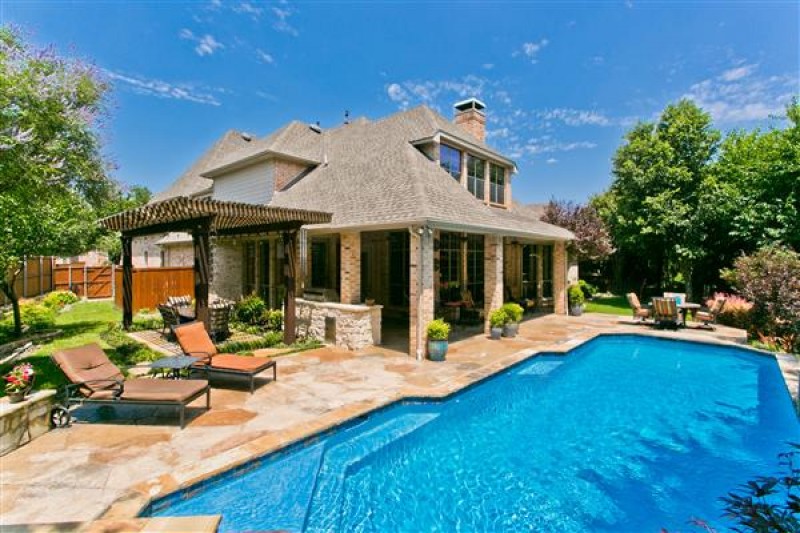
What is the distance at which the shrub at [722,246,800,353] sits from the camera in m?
12.6

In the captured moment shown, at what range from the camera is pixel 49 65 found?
1145 cm

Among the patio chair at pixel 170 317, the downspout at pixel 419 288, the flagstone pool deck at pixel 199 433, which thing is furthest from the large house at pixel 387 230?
the patio chair at pixel 170 317

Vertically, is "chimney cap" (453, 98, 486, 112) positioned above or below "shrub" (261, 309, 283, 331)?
above

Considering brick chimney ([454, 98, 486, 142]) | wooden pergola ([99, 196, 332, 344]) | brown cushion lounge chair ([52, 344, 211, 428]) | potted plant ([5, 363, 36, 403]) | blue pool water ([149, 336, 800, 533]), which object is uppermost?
brick chimney ([454, 98, 486, 142])

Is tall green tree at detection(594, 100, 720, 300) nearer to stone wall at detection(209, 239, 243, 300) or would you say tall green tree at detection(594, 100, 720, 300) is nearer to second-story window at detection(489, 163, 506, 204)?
second-story window at detection(489, 163, 506, 204)

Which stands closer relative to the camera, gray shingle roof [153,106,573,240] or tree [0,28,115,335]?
tree [0,28,115,335]

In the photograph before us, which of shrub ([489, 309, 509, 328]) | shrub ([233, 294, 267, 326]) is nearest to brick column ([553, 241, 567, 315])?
shrub ([489, 309, 509, 328])

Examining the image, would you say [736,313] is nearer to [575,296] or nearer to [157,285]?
[575,296]

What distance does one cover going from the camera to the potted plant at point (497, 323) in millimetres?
13477

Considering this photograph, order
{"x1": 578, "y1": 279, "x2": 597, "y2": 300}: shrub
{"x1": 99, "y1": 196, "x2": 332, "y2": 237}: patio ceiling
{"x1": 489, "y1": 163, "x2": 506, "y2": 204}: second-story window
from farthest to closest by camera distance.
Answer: {"x1": 578, "y1": 279, "x2": 597, "y2": 300}: shrub < {"x1": 489, "y1": 163, "x2": 506, "y2": 204}: second-story window < {"x1": 99, "y1": 196, "x2": 332, "y2": 237}: patio ceiling

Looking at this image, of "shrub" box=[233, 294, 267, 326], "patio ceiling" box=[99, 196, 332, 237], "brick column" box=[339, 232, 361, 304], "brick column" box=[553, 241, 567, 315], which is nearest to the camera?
"patio ceiling" box=[99, 196, 332, 237]

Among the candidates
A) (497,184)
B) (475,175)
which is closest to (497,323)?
(475,175)

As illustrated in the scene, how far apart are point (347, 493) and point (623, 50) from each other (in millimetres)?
17934

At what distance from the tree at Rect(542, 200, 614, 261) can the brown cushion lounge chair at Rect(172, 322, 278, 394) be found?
20.6 meters
